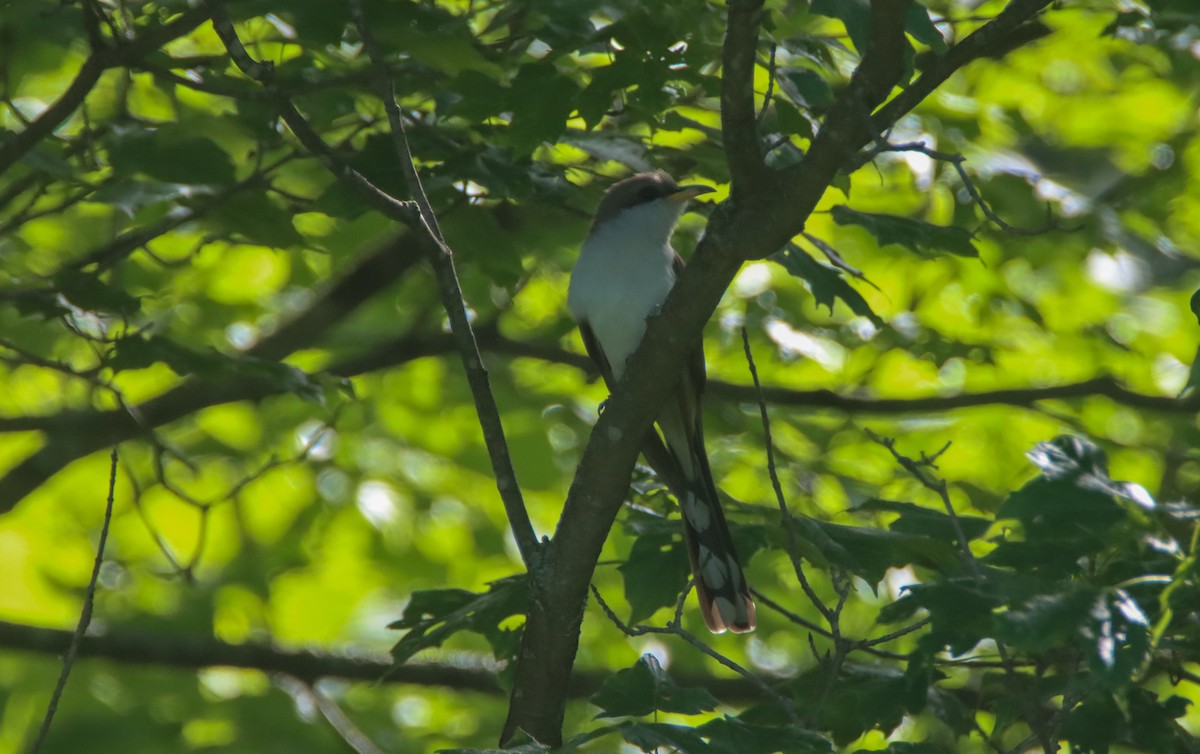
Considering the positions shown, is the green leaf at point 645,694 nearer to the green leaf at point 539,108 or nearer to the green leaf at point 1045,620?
the green leaf at point 1045,620

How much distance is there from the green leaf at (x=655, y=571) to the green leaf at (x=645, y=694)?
1.06m

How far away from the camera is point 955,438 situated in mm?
7660

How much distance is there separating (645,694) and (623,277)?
2.79 metres

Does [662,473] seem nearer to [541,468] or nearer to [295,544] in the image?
[541,468]

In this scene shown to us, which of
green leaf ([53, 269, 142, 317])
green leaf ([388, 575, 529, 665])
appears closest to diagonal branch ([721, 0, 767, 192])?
green leaf ([388, 575, 529, 665])

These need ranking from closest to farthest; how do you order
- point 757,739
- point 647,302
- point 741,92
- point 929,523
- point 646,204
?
point 757,739
point 741,92
point 929,523
point 647,302
point 646,204

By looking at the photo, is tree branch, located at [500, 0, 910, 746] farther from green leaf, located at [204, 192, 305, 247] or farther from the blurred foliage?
green leaf, located at [204, 192, 305, 247]

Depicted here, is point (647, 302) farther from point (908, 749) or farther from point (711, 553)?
point (908, 749)

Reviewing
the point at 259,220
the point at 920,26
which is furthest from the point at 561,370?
the point at 920,26

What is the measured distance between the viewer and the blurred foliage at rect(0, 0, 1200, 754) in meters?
3.56

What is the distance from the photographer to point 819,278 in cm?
448

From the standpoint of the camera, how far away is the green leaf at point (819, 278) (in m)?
4.45

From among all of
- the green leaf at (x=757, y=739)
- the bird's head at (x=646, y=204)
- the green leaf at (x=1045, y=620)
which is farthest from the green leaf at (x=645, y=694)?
the bird's head at (x=646, y=204)

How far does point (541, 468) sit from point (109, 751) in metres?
3.03
